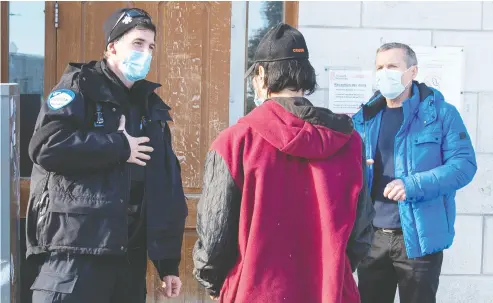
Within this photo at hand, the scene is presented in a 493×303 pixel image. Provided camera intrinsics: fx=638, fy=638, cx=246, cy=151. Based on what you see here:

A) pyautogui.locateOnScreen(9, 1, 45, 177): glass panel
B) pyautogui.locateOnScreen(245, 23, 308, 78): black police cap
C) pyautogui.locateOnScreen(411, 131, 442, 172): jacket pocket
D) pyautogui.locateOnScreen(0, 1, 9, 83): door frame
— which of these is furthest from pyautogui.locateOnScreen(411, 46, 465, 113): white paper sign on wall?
pyautogui.locateOnScreen(0, 1, 9, 83): door frame

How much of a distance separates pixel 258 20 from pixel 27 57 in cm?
156

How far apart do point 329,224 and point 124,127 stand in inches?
40.4

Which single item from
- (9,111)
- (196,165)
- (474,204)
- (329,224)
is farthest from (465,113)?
(9,111)

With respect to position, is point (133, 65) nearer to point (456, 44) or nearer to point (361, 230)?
point (361, 230)

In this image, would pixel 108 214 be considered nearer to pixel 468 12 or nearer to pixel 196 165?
pixel 196 165

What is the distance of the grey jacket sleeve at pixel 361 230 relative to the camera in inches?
85.7

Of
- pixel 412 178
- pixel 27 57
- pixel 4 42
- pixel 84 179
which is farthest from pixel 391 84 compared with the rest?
pixel 4 42

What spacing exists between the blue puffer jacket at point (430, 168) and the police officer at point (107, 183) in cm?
112

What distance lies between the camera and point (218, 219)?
2.05m

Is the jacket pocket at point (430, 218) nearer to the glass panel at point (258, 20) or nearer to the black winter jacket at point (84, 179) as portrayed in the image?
the black winter jacket at point (84, 179)

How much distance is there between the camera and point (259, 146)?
1.99 meters

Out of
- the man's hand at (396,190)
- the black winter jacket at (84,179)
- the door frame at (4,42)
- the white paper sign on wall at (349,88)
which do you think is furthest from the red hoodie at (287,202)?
the door frame at (4,42)

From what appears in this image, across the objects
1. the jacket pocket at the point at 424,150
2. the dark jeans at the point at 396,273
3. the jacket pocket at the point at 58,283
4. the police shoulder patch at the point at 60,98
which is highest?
the police shoulder patch at the point at 60,98

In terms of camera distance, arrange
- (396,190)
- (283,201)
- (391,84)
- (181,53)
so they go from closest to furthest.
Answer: (283,201) → (396,190) → (391,84) → (181,53)
